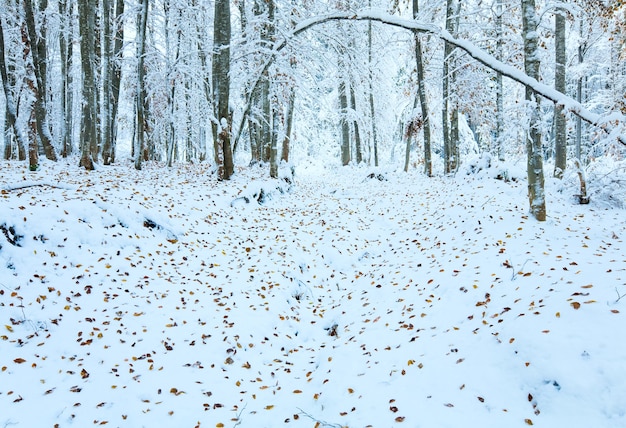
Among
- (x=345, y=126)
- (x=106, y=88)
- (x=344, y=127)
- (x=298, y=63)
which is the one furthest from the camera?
(x=345, y=126)

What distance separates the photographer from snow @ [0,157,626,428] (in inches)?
153

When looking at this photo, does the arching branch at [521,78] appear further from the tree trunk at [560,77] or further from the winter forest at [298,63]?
the tree trunk at [560,77]

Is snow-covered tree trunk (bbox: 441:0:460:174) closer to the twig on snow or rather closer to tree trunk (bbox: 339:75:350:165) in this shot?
tree trunk (bbox: 339:75:350:165)

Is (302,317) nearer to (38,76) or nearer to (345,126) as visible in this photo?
(38,76)

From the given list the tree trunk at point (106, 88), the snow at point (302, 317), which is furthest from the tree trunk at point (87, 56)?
the snow at point (302, 317)

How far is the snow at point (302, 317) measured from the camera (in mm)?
3889

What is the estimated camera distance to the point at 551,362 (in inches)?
146

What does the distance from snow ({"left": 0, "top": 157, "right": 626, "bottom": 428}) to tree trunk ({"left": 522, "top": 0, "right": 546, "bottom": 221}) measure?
49cm

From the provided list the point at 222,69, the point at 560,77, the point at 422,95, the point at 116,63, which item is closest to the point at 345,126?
the point at 422,95

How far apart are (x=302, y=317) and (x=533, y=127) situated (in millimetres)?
5956

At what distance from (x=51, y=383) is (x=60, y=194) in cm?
585

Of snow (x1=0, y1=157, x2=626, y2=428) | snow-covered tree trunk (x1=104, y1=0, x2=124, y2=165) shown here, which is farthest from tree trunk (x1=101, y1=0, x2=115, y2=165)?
snow (x1=0, y1=157, x2=626, y2=428)

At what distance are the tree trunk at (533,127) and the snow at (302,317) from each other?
0.49 m

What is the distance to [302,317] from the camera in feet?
22.8
